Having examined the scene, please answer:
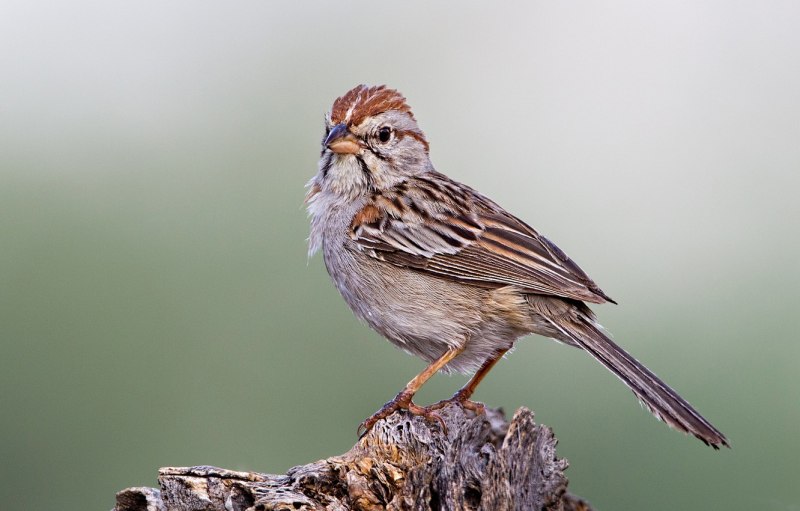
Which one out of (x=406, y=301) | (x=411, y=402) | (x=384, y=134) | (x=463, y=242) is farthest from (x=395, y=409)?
(x=384, y=134)

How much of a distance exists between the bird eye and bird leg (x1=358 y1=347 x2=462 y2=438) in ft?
4.77

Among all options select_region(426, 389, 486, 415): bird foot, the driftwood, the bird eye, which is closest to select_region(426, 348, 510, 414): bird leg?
select_region(426, 389, 486, 415): bird foot

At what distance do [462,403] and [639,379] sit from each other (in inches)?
44.7

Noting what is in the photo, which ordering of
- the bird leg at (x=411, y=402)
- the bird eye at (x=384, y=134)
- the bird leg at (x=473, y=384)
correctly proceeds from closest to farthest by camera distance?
the bird leg at (x=411, y=402)
the bird leg at (x=473, y=384)
the bird eye at (x=384, y=134)

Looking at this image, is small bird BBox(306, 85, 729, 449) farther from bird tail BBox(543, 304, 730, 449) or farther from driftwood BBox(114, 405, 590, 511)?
driftwood BBox(114, 405, 590, 511)

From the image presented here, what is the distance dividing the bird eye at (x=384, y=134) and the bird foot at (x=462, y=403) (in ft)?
5.49

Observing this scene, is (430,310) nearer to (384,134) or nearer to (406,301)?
(406,301)

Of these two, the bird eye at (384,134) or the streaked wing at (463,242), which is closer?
the streaked wing at (463,242)

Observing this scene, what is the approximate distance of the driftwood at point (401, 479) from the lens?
4656 millimetres

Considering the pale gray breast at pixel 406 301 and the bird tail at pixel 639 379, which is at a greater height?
the pale gray breast at pixel 406 301

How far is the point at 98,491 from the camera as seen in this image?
646 centimetres

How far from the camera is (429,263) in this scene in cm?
621

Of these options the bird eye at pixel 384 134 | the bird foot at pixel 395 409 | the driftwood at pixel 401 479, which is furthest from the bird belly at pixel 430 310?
the driftwood at pixel 401 479

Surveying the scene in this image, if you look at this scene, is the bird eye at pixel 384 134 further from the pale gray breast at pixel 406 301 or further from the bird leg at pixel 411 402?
the bird leg at pixel 411 402
